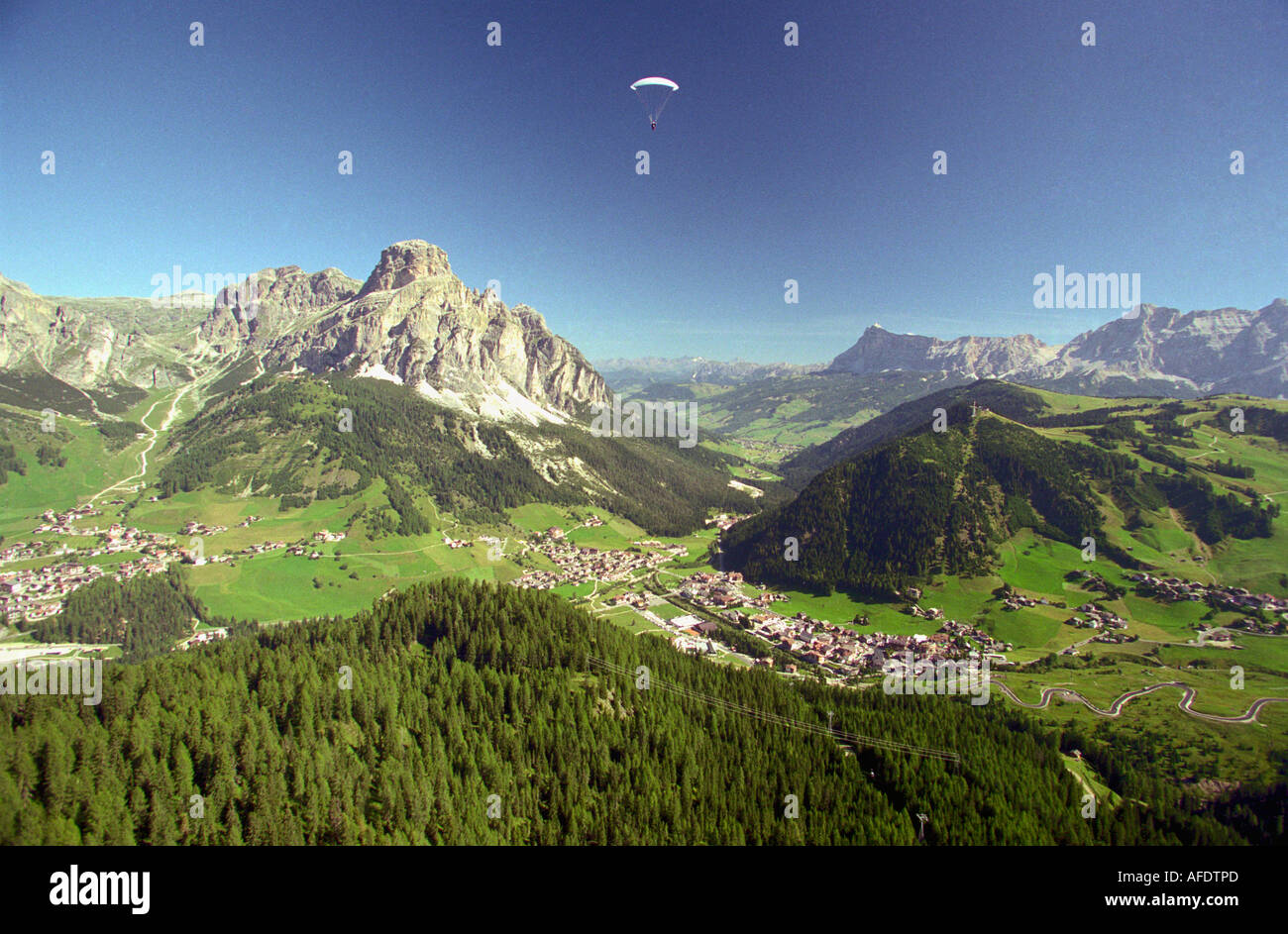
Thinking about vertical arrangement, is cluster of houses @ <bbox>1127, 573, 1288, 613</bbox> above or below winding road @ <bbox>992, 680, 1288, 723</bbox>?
above

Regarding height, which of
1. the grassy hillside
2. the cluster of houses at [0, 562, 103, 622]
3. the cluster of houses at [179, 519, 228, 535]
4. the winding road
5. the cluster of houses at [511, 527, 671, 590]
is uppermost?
the grassy hillside

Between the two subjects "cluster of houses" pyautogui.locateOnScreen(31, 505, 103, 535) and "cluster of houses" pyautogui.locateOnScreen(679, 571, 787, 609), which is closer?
"cluster of houses" pyautogui.locateOnScreen(679, 571, 787, 609)

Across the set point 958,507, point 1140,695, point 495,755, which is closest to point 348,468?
point 495,755

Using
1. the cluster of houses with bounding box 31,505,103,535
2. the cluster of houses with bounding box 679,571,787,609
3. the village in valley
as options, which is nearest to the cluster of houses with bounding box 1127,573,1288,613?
the village in valley

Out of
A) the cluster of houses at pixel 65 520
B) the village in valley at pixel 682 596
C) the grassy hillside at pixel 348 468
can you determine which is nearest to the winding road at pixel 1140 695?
the village in valley at pixel 682 596

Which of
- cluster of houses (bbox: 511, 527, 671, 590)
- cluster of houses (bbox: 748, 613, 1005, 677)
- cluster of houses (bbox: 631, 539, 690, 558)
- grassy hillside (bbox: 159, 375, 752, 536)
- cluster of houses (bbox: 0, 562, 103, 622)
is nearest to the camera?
cluster of houses (bbox: 748, 613, 1005, 677)

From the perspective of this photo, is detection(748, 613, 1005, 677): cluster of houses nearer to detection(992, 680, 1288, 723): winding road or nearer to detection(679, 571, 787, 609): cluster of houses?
detection(679, 571, 787, 609): cluster of houses

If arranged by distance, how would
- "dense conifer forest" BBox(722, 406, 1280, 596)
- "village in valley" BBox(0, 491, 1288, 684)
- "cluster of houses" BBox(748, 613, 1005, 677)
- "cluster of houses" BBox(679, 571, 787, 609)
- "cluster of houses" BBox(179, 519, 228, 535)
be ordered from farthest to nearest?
1. "cluster of houses" BBox(179, 519, 228, 535)
2. "dense conifer forest" BBox(722, 406, 1280, 596)
3. "cluster of houses" BBox(679, 571, 787, 609)
4. "village in valley" BBox(0, 491, 1288, 684)
5. "cluster of houses" BBox(748, 613, 1005, 677)

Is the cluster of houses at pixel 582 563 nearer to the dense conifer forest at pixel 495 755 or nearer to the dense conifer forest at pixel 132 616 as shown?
the dense conifer forest at pixel 495 755

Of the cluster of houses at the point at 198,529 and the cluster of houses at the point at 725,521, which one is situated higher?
the cluster of houses at the point at 198,529
